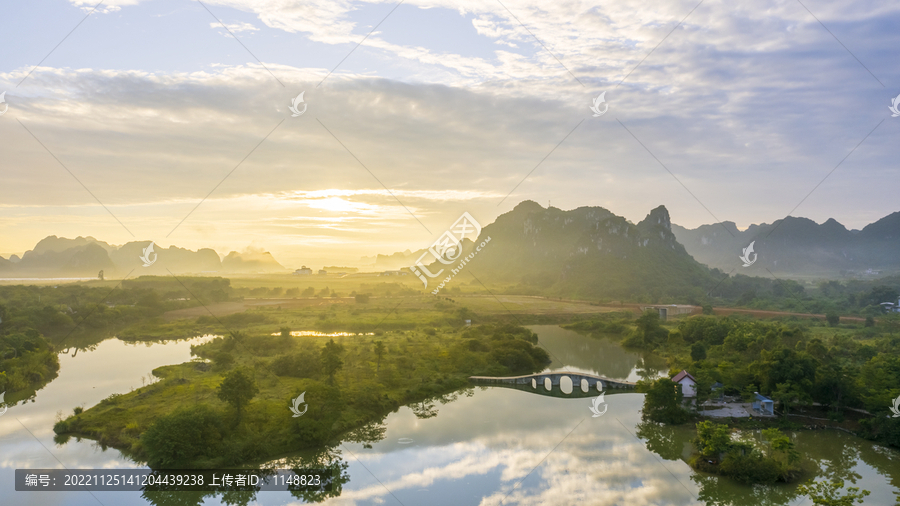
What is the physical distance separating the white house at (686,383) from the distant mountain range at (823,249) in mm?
91427

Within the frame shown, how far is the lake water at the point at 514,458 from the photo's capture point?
586 inches

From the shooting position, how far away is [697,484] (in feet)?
51.7

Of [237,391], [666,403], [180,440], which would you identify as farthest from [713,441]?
[180,440]

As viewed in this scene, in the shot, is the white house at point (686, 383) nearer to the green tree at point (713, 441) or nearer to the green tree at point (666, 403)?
the green tree at point (666, 403)

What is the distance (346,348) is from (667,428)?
18574 mm

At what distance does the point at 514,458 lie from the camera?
17766 millimetres

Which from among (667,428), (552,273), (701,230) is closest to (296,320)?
(667,428)

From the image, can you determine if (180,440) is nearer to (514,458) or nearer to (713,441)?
(514,458)

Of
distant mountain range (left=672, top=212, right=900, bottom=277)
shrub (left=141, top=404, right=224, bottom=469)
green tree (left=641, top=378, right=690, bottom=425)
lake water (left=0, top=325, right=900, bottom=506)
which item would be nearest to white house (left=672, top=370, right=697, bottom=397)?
green tree (left=641, top=378, right=690, bottom=425)

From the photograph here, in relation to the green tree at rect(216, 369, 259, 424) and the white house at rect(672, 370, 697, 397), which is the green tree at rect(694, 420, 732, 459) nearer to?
the white house at rect(672, 370, 697, 397)

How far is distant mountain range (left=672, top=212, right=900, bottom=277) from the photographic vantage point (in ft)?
341

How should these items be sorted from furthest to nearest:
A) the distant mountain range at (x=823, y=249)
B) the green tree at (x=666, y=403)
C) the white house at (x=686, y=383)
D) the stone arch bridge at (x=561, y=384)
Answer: the distant mountain range at (x=823, y=249) < the stone arch bridge at (x=561, y=384) < the white house at (x=686, y=383) < the green tree at (x=666, y=403)

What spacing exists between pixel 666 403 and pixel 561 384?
730 cm

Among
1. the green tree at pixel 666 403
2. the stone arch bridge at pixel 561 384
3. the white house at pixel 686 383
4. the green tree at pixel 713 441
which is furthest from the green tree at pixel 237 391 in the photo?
the white house at pixel 686 383
